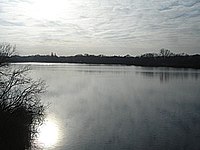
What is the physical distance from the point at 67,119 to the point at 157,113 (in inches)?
236

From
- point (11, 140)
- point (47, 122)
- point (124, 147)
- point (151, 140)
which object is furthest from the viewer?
point (47, 122)

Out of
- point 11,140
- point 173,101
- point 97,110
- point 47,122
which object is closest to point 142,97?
point 173,101

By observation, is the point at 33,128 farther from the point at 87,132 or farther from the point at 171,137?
the point at 171,137

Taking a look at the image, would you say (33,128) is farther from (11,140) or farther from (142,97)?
(142,97)

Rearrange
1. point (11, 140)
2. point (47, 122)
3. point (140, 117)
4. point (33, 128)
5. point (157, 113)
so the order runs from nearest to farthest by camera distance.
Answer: point (11, 140)
point (33, 128)
point (47, 122)
point (140, 117)
point (157, 113)

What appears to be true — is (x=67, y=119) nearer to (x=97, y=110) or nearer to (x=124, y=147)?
(x=97, y=110)

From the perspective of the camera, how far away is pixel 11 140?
12156mm

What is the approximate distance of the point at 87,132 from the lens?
15688 millimetres

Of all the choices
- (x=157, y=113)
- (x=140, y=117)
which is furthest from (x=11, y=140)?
(x=157, y=113)

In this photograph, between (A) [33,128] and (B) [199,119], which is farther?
(B) [199,119]

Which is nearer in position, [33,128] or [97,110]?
[33,128]

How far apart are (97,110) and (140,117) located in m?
3.63

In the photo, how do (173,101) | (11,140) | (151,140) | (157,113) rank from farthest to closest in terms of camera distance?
(173,101)
(157,113)
(151,140)
(11,140)

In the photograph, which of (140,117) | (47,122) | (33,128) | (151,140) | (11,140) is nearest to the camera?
(11,140)
